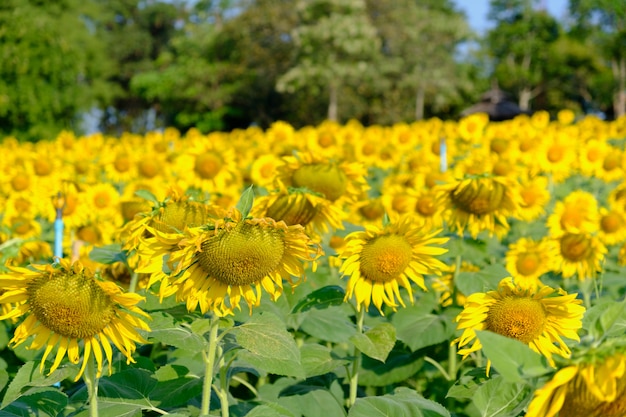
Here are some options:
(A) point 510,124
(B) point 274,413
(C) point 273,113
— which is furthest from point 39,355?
(C) point 273,113

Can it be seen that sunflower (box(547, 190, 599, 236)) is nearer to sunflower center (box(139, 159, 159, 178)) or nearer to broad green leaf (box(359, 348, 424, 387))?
broad green leaf (box(359, 348, 424, 387))

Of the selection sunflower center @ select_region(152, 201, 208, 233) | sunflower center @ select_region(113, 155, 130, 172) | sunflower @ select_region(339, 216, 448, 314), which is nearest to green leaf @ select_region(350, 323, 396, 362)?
sunflower @ select_region(339, 216, 448, 314)

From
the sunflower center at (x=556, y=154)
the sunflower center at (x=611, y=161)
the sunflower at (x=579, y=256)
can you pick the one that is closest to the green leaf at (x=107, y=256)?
the sunflower at (x=579, y=256)

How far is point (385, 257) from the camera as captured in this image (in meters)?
2.57

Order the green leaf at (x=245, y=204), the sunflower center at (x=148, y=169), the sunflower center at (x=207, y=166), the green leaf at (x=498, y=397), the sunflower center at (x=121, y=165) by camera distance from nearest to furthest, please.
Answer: the green leaf at (x=498, y=397)
the green leaf at (x=245, y=204)
the sunflower center at (x=207, y=166)
the sunflower center at (x=148, y=169)
the sunflower center at (x=121, y=165)

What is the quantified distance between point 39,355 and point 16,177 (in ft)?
12.6

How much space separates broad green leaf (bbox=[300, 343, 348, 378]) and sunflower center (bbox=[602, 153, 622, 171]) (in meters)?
5.11

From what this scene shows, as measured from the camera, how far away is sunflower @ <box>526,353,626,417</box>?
130cm

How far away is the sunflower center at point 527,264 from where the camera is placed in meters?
4.38

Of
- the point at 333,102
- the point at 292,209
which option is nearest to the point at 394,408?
the point at 292,209

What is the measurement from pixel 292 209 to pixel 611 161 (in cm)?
473

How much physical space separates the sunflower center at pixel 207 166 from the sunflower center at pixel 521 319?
340 cm

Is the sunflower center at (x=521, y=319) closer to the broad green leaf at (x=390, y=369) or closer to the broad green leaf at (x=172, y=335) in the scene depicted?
the broad green leaf at (x=172, y=335)

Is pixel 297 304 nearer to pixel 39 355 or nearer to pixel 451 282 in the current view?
pixel 39 355
